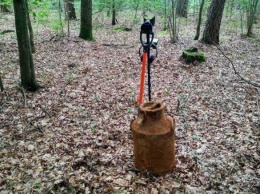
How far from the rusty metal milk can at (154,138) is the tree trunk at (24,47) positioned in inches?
145

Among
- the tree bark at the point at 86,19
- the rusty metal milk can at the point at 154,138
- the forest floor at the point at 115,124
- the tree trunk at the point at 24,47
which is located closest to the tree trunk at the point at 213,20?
the forest floor at the point at 115,124

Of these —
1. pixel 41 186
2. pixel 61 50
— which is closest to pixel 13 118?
pixel 41 186

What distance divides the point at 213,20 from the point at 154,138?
8.91 m

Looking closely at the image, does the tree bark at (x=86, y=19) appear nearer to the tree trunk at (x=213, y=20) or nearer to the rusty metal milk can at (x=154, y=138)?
the tree trunk at (x=213, y=20)

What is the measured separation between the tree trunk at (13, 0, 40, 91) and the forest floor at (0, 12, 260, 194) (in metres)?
0.28

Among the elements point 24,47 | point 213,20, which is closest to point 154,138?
point 24,47

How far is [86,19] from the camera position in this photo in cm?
1161

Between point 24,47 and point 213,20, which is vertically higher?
point 213,20

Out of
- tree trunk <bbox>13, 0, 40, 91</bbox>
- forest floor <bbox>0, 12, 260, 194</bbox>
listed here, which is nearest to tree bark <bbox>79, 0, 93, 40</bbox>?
forest floor <bbox>0, 12, 260, 194</bbox>

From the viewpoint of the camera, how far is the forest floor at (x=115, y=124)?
3775 mm

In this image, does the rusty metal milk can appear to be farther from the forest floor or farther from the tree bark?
the tree bark

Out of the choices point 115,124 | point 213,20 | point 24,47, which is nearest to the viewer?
point 115,124

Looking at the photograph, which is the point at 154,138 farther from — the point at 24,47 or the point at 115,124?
the point at 24,47

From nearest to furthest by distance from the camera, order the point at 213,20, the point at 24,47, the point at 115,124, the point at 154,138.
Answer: the point at 154,138 → the point at 115,124 → the point at 24,47 → the point at 213,20
